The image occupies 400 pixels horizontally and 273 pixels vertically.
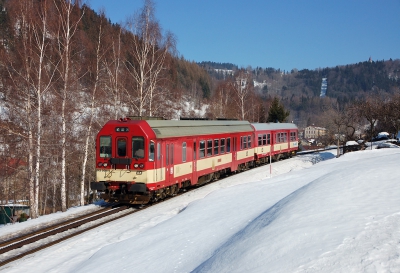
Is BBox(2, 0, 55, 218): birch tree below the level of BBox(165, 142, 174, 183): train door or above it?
above

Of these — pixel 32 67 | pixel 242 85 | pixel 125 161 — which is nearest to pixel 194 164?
pixel 125 161

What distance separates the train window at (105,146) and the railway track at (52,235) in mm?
2110

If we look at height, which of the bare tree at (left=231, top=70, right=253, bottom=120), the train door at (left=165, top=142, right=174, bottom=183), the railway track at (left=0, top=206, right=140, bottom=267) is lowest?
the railway track at (left=0, top=206, right=140, bottom=267)

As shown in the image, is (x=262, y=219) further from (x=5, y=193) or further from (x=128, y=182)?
(x=5, y=193)

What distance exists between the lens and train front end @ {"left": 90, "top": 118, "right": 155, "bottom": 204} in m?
14.2

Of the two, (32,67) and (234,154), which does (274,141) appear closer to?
(234,154)

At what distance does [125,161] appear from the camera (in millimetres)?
14438

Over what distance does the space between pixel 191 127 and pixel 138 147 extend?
Answer: 13.0 ft

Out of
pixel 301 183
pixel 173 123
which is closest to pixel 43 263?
pixel 173 123

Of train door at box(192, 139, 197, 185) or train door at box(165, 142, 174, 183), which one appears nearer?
train door at box(165, 142, 174, 183)

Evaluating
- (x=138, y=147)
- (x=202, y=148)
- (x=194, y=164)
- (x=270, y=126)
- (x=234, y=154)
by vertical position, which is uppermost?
(x=270, y=126)

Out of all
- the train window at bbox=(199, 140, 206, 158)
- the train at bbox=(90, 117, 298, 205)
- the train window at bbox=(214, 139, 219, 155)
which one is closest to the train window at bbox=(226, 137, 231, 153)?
the train at bbox=(90, 117, 298, 205)

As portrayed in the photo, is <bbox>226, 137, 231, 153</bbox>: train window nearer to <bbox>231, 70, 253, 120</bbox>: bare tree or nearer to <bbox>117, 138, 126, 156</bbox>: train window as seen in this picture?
<bbox>117, 138, 126, 156</bbox>: train window

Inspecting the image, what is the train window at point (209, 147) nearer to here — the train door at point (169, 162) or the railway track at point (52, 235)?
the train door at point (169, 162)
